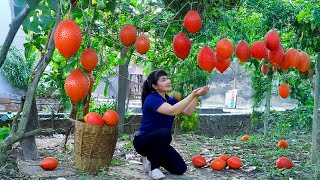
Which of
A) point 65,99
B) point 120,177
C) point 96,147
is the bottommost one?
point 120,177

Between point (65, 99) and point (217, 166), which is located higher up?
point (65, 99)

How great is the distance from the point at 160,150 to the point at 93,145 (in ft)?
2.17

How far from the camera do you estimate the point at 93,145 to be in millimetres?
4453

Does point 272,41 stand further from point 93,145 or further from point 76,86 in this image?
point 93,145

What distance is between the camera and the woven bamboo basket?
4418mm

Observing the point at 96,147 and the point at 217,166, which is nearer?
the point at 96,147

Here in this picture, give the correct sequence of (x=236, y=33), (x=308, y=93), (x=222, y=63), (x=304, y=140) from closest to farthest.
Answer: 1. (x=222, y=63)
2. (x=236, y=33)
3. (x=304, y=140)
4. (x=308, y=93)

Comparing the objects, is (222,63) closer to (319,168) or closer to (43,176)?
(319,168)

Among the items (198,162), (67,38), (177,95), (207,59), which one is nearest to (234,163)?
(198,162)

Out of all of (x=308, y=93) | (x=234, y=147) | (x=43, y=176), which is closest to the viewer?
(x=43, y=176)

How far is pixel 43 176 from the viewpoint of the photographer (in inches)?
166

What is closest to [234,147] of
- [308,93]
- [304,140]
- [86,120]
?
[304,140]

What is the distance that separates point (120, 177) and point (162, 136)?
566mm

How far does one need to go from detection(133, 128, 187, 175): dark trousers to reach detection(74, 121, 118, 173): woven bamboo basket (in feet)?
1.03
